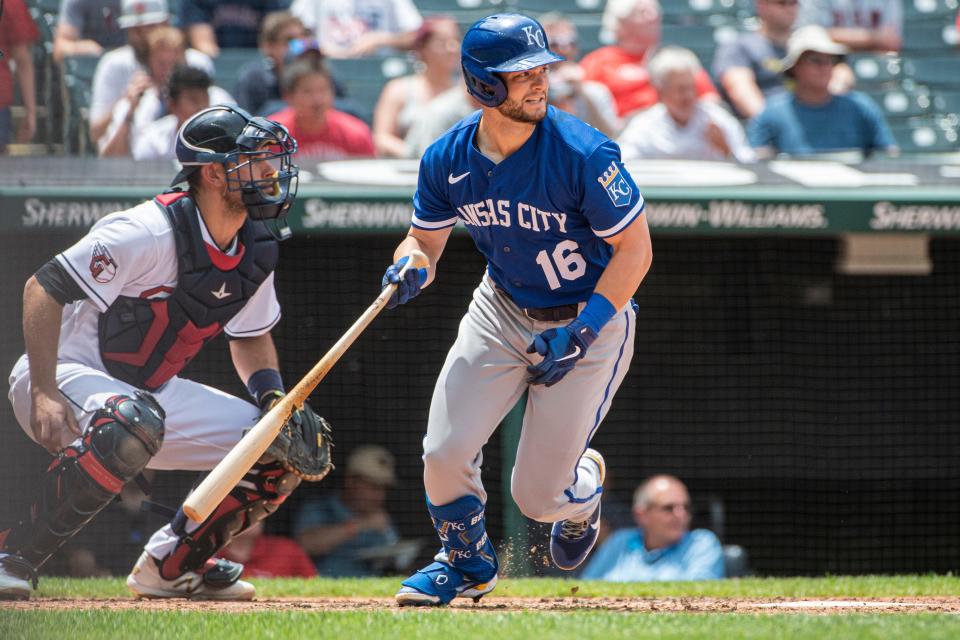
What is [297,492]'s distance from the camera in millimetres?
6777

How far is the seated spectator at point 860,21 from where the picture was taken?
8.43m

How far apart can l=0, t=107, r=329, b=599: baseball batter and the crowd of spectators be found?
176cm

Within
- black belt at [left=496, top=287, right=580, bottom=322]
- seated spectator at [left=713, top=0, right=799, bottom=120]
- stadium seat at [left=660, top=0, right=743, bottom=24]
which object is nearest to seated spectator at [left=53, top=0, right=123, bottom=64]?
seated spectator at [left=713, top=0, right=799, bottom=120]

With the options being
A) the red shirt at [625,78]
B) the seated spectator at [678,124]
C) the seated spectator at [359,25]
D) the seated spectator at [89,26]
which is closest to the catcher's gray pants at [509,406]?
the seated spectator at [678,124]

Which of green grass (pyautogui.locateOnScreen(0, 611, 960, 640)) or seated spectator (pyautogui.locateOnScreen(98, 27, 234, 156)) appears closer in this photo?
green grass (pyautogui.locateOnScreen(0, 611, 960, 640))

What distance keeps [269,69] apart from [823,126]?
304 centimetres

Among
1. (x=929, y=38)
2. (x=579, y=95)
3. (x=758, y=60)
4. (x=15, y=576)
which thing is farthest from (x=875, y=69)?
(x=15, y=576)

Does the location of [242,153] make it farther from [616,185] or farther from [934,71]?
[934,71]

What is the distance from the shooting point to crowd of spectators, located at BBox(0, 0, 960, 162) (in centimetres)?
670

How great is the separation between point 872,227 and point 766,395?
130 centimetres

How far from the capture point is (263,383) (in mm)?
4785

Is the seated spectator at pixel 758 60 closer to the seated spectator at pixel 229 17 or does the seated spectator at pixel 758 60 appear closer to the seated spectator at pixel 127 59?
the seated spectator at pixel 229 17

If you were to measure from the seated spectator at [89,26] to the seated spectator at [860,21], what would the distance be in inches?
165

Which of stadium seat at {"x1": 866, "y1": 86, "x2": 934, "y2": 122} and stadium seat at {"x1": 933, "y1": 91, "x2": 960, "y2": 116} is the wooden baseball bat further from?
stadium seat at {"x1": 933, "y1": 91, "x2": 960, "y2": 116}
